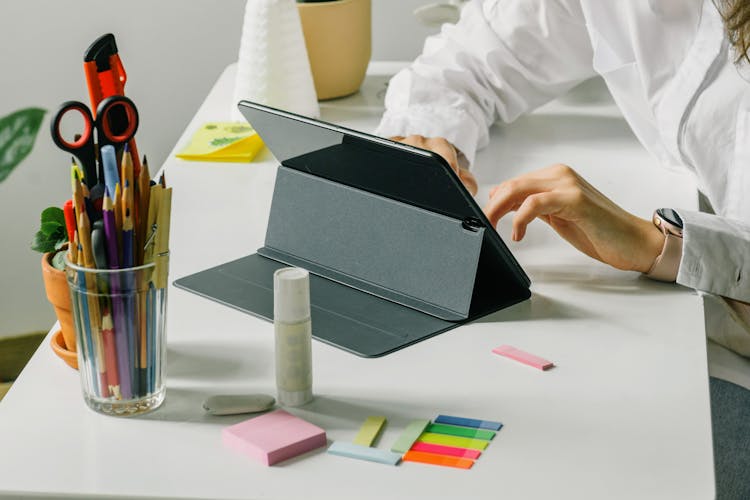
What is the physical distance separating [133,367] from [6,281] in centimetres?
155

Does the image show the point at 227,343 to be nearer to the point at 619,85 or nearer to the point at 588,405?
the point at 588,405

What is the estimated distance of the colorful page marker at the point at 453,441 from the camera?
71 cm

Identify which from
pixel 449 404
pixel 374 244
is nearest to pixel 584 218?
pixel 374 244

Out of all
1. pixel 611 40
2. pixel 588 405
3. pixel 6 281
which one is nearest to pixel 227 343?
pixel 588 405

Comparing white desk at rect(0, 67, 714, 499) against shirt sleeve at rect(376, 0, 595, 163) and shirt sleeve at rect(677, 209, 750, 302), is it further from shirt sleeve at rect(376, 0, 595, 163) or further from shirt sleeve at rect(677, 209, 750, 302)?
shirt sleeve at rect(376, 0, 595, 163)

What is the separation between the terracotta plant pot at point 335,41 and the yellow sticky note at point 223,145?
0.18 m

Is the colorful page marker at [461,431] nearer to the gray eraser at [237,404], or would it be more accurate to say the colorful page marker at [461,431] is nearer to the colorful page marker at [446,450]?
the colorful page marker at [446,450]

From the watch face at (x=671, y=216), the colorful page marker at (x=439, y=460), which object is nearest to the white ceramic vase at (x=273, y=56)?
the watch face at (x=671, y=216)

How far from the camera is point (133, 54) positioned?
200cm

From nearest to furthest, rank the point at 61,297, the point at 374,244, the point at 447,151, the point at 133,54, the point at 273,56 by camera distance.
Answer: the point at 61,297 < the point at 374,244 < the point at 447,151 < the point at 273,56 < the point at 133,54

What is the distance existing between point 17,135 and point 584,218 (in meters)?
1.44

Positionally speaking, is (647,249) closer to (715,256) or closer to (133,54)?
(715,256)

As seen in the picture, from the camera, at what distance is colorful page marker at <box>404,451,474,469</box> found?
69cm

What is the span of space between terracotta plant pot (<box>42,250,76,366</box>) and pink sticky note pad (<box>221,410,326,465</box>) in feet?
0.54
